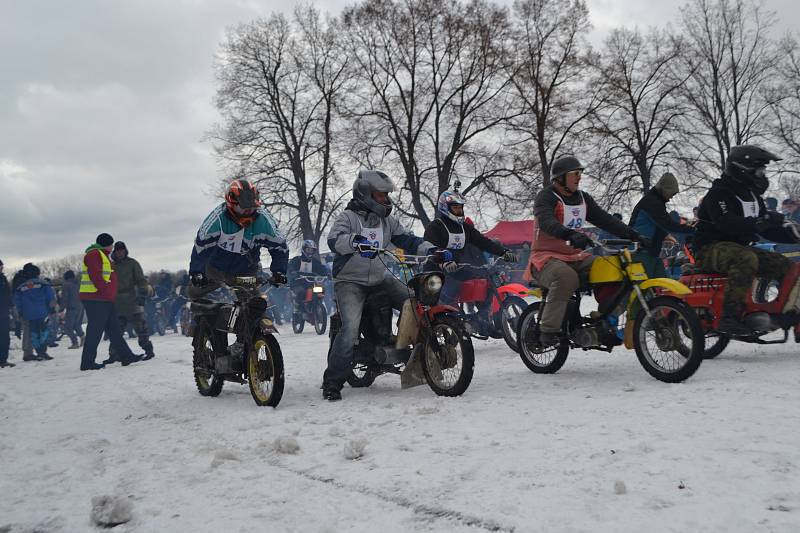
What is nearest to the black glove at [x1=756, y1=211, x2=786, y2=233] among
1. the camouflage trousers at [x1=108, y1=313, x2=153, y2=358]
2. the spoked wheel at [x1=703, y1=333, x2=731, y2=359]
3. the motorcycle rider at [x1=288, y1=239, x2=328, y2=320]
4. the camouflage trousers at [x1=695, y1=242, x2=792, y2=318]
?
the camouflage trousers at [x1=695, y1=242, x2=792, y2=318]

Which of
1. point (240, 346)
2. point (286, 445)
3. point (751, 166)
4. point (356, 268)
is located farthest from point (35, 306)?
point (751, 166)

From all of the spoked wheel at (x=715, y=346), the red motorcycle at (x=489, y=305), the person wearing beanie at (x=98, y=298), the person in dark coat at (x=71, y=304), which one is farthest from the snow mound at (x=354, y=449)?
the person in dark coat at (x=71, y=304)

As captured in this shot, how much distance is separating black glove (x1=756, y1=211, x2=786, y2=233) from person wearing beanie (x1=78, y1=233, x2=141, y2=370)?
952cm

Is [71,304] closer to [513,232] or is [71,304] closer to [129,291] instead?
[129,291]

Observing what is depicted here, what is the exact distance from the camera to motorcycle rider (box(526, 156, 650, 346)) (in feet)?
19.5

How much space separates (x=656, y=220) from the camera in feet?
24.4

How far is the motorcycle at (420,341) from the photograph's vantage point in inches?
217

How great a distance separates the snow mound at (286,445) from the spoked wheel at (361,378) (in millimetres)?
2240

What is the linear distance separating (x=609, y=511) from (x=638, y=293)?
303 centimetres

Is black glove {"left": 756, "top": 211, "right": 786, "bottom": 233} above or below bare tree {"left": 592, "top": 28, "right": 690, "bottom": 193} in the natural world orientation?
below

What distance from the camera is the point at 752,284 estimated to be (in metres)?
6.34

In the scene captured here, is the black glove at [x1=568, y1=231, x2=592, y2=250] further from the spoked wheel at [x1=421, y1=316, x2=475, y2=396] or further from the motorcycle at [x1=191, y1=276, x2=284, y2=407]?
the motorcycle at [x1=191, y1=276, x2=284, y2=407]

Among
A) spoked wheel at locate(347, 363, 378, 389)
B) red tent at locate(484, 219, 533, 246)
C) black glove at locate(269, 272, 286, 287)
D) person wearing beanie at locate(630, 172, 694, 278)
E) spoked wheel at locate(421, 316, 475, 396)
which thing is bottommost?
spoked wheel at locate(347, 363, 378, 389)

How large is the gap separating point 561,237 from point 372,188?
68.4 inches
